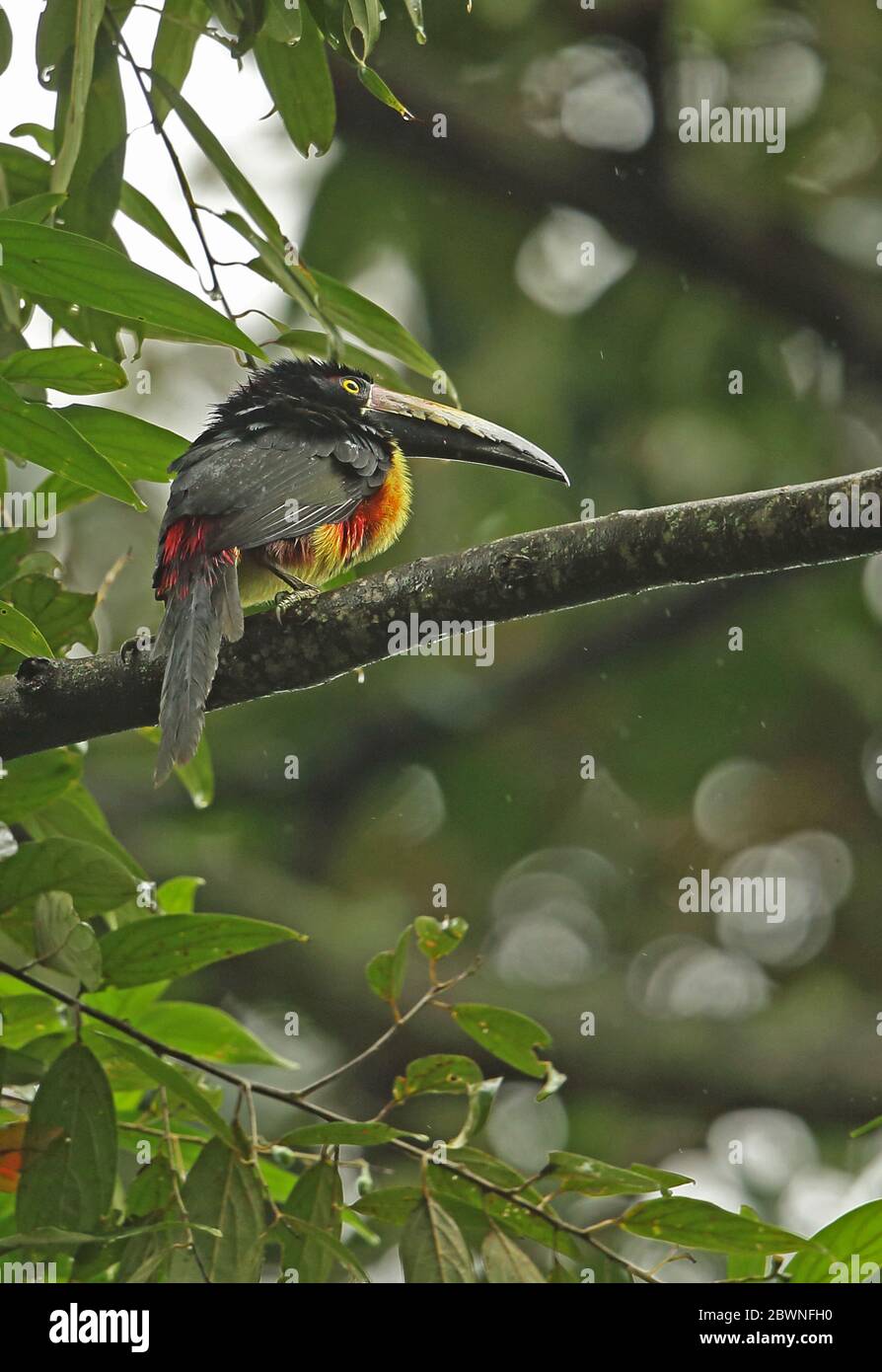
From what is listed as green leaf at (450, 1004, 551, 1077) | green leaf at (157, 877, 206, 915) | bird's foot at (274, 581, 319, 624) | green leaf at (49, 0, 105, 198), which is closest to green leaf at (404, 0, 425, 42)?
green leaf at (49, 0, 105, 198)

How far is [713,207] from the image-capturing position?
6.45 metres

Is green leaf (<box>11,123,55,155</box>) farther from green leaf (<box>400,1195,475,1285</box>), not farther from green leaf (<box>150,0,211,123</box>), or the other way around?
green leaf (<box>400,1195,475,1285</box>)

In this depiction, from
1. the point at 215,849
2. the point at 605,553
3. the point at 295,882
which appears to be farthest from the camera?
the point at 295,882

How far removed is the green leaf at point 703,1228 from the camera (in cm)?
230

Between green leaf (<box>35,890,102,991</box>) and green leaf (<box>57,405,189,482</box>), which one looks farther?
green leaf (<box>57,405,189,482</box>)

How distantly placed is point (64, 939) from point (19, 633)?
480 millimetres

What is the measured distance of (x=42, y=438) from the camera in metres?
2.14

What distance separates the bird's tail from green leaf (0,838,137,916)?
16 cm

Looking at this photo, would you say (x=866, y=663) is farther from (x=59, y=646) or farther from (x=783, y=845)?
(x=59, y=646)

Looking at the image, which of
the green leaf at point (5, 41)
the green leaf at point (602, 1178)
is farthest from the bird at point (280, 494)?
the green leaf at point (602, 1178)

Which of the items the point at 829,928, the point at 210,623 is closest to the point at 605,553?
the point at 210,623

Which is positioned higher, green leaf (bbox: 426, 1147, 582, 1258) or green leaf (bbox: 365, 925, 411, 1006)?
green leaf (bbox: 365, 925, 411, 1006)

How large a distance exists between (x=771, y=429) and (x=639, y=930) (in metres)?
2.37

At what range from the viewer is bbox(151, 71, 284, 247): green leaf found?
258cm
